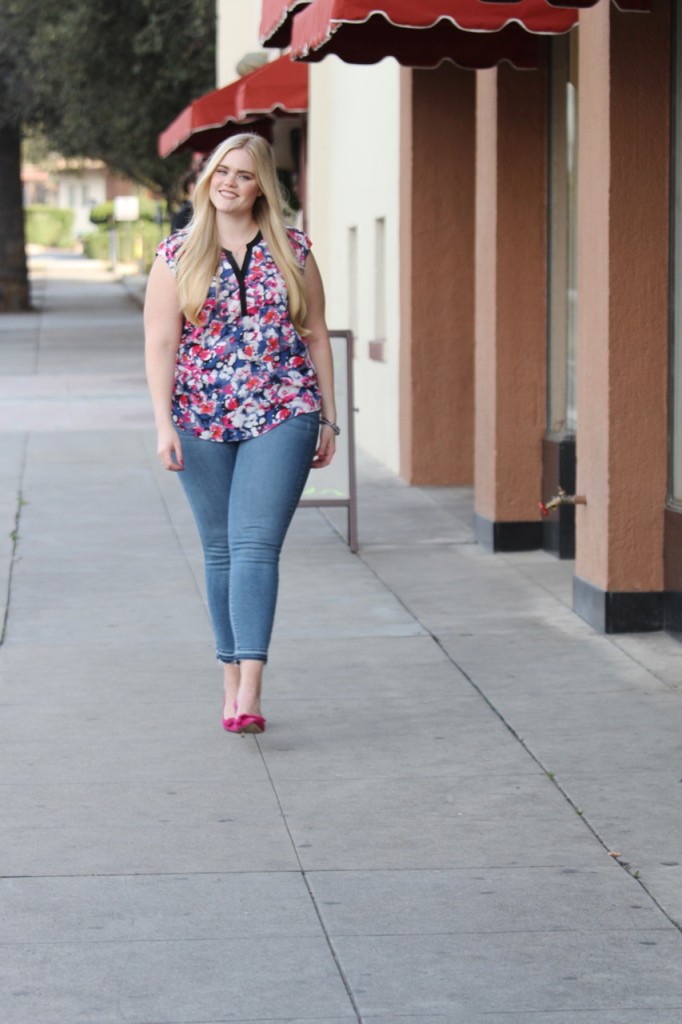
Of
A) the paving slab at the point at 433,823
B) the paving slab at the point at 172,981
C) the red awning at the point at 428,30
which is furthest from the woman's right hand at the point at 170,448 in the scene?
the red awning at the point at 428,30

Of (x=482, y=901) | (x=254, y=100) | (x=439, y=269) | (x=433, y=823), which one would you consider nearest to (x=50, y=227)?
(x=254, y=100)

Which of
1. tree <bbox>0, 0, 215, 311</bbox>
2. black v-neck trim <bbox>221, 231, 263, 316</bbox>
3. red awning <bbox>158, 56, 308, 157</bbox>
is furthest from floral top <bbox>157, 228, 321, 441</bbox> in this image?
tree <bbox>0, 0, 215, 311</bbox>

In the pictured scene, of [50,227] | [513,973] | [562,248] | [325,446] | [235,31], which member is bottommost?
[513,973]

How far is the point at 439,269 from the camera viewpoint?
1259 cm

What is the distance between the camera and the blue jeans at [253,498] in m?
5.85

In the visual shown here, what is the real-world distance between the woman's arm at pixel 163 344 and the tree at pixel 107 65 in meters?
22.1

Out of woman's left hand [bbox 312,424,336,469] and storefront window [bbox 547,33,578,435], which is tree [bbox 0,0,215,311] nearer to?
storefront window [bbox 547,33,578,435]

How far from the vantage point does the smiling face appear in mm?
5770

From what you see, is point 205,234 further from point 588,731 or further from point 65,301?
point 65,301

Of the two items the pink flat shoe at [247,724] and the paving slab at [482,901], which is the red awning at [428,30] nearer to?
the pink flat shoe at [247,724]

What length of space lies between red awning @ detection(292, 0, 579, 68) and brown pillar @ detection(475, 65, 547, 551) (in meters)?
0.33

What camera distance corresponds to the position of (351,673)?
6965mm

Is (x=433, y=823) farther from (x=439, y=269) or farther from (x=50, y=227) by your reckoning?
(x=50, y=227)

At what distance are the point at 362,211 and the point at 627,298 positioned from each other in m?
7.96
